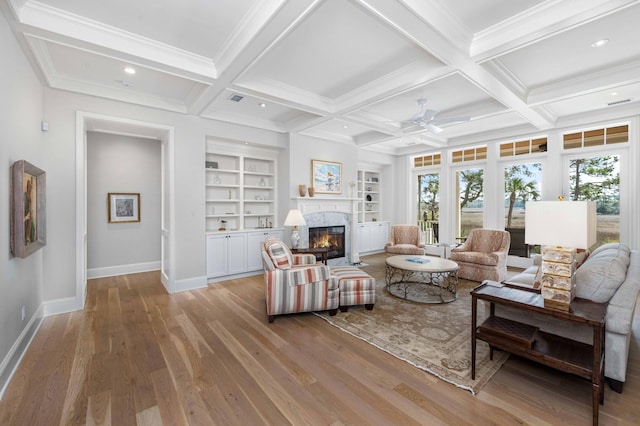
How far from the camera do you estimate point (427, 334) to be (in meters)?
3.00

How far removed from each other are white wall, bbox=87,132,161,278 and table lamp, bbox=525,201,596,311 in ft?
20.6

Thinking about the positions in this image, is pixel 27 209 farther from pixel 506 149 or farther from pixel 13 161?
pixel 506 149

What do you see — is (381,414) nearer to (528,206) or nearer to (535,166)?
(528,206)

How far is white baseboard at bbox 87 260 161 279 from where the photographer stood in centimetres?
525

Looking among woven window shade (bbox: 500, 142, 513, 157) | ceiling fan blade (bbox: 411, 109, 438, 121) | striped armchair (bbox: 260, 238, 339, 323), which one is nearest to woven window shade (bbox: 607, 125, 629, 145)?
woven window shade (bbox: 500, 142, 513, 157)

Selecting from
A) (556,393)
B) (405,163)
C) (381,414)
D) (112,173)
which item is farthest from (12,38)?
(405,163)

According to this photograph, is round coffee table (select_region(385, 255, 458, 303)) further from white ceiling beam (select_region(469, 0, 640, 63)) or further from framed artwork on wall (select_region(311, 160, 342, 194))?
white ceiling beam (select_region(469, 0, 640, 63))

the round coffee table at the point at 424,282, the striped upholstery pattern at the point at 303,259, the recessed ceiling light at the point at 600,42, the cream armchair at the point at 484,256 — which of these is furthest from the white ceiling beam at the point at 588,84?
the striped upholstery pattern at the point at 303,259

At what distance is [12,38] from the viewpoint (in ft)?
8.09

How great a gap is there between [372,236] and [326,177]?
2.47 metres

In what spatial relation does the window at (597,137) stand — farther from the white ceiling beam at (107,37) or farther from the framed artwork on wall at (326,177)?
the white ceiling beam at (107,37)

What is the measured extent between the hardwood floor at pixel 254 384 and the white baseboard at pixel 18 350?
0.05 meters

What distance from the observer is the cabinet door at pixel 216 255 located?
16.4 feet

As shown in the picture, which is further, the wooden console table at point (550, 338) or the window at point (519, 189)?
the window at point (519, 189)
